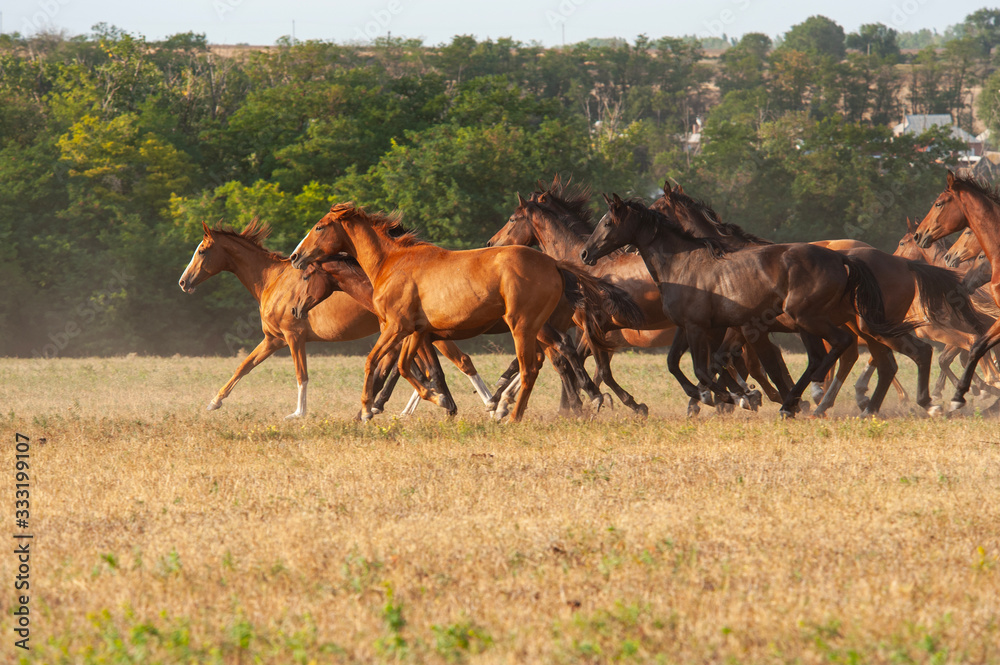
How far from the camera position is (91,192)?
3644cm

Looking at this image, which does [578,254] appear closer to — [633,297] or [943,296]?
[633,297]

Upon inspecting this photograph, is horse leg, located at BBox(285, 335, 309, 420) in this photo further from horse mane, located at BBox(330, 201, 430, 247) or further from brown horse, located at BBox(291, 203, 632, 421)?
horse mane, located at BBox(330, 201, 430, 247)

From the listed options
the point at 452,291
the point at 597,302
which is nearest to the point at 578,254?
the point at 597,302

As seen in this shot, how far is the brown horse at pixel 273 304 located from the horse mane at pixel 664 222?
356 cm

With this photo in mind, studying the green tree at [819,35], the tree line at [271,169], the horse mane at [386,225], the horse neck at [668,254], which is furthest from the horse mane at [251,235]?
the green tree at [819,35]

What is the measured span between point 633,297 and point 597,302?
59 cm

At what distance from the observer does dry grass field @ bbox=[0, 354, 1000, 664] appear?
396 cm

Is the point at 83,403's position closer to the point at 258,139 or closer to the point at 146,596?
the point at 146,596

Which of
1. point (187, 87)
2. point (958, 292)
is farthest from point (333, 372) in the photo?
point (187, 87)

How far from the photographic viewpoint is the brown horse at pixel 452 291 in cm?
955

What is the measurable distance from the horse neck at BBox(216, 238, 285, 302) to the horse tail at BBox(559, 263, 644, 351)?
13.0 feet

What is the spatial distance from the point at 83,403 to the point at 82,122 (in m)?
26.4

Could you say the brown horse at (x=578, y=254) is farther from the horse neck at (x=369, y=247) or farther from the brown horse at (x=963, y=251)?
the brown horse at (x=963, y=251)

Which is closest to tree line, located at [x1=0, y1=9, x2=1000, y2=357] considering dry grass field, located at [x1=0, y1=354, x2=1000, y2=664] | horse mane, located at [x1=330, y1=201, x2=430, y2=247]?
horse mane, located at [x1=330, y1=201, x2=430, y2=247]
